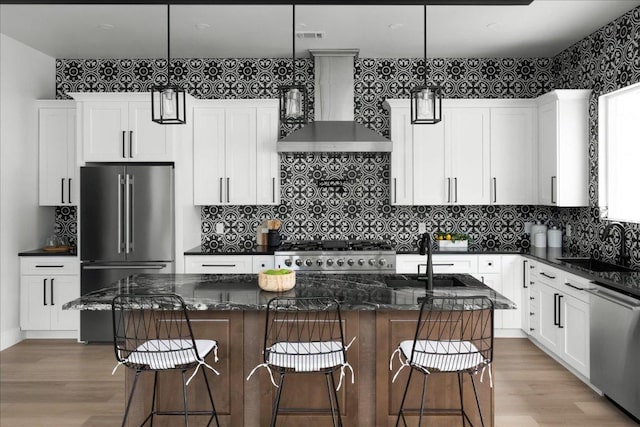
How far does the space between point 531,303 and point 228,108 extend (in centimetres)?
378

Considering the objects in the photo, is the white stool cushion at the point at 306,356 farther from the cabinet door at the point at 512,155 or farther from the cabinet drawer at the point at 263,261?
the cabinet door at the point at 512,155

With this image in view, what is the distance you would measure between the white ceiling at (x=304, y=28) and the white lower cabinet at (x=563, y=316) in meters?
2.25

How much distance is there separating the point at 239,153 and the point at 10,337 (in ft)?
9.85

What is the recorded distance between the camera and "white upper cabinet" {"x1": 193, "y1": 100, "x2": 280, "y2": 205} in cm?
573

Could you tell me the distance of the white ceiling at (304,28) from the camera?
4.44m

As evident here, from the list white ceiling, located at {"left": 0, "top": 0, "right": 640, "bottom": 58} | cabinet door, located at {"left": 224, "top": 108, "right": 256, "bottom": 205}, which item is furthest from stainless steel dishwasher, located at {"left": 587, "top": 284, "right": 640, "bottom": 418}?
cabinet door, located at {"left": 224, "top": 108, "right": 256, "bottom": 205}

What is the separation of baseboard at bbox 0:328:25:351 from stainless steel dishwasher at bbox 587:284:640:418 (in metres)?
5.35

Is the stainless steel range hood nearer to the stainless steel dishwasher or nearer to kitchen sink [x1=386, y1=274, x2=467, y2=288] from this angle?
kitchen sink [x1=386, y1=274, x2=467, y2=288]

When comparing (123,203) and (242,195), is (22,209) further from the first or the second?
(242,195)

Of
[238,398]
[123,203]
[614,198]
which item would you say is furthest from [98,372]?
[614,198]

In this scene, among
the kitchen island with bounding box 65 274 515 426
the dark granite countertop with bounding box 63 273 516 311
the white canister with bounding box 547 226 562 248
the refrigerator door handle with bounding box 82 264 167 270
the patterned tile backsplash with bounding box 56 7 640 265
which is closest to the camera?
the dark granite countertop with bounding box 63 273 516 311

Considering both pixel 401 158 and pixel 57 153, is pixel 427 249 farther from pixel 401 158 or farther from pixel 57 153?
pixel 57 153

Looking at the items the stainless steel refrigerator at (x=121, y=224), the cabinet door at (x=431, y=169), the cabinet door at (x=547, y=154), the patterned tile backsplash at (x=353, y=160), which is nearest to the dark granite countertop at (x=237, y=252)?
the stainless steel refrigerator at (x=121, y=224)

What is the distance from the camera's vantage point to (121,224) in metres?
5.29
